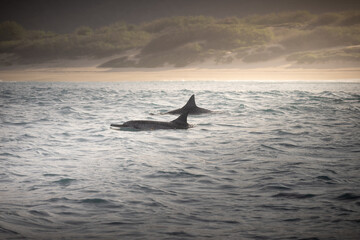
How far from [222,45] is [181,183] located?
5708 centimetres

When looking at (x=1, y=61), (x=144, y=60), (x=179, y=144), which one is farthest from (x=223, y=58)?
(x=179, y=144)

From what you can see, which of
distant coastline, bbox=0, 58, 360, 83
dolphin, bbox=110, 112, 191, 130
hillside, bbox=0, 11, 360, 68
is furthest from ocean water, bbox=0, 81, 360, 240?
hillside, bbox=0, 11, 360, 68

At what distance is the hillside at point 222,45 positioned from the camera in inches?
2080

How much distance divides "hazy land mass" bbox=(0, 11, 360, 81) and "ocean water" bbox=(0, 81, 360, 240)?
104 ft

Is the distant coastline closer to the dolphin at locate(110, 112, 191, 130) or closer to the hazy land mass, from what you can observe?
the hazy land mass

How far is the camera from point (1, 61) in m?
61.4

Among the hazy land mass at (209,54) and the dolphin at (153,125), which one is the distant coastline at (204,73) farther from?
the dolphin at (153,125)

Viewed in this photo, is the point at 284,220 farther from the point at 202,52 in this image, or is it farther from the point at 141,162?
the point at 202,52

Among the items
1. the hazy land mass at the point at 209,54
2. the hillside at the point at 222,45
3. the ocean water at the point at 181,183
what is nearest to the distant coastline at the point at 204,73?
the hazy land mass at the point at 209,54

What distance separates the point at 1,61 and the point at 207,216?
64.1 meters

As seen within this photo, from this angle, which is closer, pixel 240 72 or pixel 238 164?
pixel 238 164

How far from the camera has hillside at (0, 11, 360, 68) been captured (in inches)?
2080

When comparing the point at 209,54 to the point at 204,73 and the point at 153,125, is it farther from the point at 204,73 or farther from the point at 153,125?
the point at 153,125

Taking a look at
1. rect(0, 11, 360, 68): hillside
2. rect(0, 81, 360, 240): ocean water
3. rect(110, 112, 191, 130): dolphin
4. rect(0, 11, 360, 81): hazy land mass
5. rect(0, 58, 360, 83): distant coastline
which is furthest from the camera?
rect(0, 11, 360, 68): hillside
